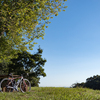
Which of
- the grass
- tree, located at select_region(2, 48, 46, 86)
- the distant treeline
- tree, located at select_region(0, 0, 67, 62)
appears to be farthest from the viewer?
tree, located at select_region(2, 48, 46, 86)

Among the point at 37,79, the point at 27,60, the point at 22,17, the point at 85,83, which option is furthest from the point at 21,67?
the point at 22,17

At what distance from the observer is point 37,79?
25.2 m

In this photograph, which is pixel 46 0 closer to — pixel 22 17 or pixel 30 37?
pixel 22 17

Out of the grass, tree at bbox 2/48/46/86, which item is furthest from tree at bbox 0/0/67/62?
tree at bbox 2/48/46/86

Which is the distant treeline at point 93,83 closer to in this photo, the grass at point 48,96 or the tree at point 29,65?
the tree at point 29,65

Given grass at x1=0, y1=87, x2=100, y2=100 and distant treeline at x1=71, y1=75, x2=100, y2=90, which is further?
distant treeline at x1=71, y1=75, x2=100, y2=90

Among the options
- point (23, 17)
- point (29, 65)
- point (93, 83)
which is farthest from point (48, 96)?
point (29, 65)

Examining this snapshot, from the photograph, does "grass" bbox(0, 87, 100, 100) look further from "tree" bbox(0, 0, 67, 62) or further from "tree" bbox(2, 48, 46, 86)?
"tree" bbox(2, 48, 46, 86)

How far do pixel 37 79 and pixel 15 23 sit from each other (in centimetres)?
1557

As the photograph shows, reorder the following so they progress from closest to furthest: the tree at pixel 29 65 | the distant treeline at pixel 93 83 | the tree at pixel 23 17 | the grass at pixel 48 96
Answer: the grass at pixel 48 96, the tree at pixel 23 17, the distant treeline at pixel 93 83, the tree at pixel 29 65

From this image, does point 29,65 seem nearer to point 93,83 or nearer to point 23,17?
point 93,83

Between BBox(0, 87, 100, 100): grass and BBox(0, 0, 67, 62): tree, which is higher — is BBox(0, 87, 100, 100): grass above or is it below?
below

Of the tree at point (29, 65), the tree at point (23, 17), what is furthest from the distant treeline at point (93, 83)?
the tree at point (23, 17)

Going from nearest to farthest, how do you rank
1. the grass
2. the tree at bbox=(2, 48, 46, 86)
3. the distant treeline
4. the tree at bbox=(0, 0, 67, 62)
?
the grass, the tree at bbox=(0, 0, 67, 62), the distant treeline, the tree at bbox=(2, 48, 46, 86)
